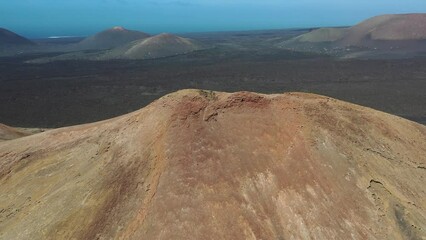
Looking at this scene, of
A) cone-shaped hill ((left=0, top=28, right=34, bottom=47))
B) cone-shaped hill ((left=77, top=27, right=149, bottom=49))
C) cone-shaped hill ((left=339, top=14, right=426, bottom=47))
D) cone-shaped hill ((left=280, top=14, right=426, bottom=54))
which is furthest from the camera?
cone-shaped hill ((left=77, top=27, right=149, bottom=49))

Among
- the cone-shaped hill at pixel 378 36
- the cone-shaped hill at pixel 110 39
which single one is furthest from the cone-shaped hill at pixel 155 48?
the cone-shaped hill at pixel 378 36

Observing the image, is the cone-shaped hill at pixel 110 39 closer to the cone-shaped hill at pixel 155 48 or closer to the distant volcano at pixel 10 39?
the distant volcano at pixel 10 39

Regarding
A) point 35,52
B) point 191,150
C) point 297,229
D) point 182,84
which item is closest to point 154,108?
point 191,150

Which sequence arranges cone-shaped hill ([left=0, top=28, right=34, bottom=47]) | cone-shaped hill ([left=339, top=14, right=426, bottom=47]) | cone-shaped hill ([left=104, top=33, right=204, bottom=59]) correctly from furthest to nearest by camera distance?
cone-shaped hill ([left=0, top=28, right=34, bottom=47]) < cone-shaped hill ([left=339, top=14, right=426, bottom=47]) < cone-shaped hill ([left=104, top=33, right=204, bottom=59])

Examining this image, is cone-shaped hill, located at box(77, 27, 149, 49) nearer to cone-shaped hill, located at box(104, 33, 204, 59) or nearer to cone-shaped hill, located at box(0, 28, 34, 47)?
cone-shaped hill, located at box(0, 28, 34, 47)

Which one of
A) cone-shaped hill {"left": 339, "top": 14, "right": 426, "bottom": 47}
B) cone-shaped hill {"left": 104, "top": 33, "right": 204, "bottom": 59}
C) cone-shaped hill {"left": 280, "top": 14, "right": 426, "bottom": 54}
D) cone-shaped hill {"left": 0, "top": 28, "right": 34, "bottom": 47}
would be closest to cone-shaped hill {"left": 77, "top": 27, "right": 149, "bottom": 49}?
cone-shaped hill {"left": 0, "top": 28, "right": 34, "bottom": 47}

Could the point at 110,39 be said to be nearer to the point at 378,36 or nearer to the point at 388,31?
the point at 378,36

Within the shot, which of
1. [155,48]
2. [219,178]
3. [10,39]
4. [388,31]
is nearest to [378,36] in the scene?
[388,31]
